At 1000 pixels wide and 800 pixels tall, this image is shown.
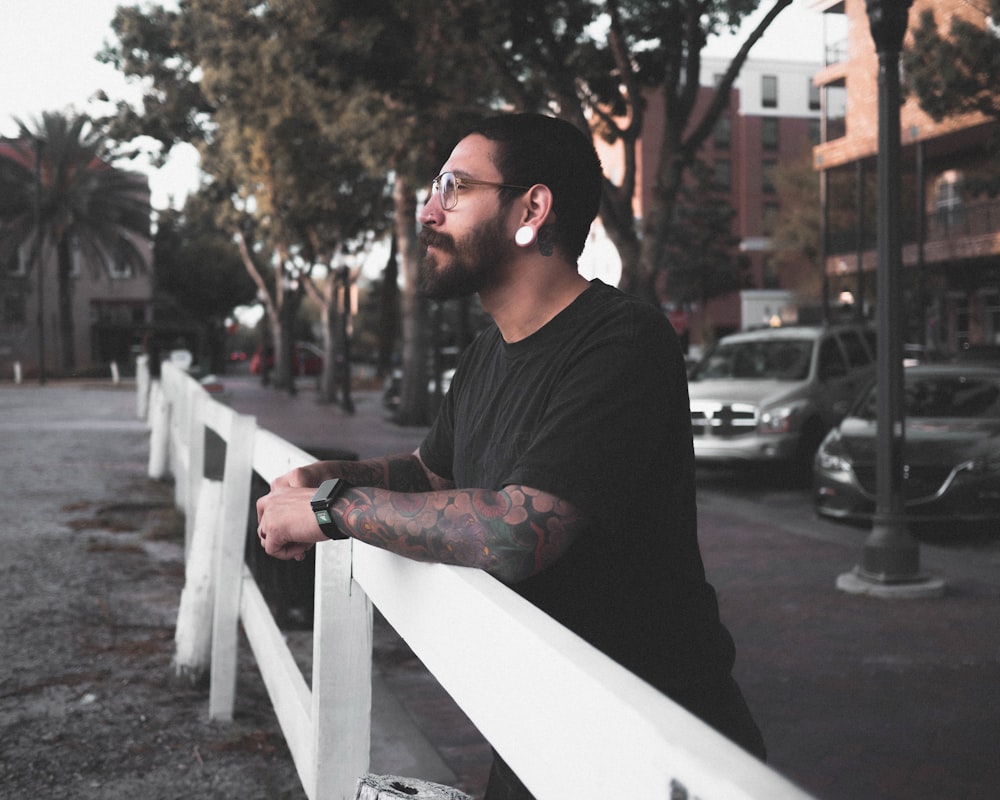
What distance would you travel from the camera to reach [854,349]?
14.5m

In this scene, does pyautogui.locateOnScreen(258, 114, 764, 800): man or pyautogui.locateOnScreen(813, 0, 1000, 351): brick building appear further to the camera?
pyautogui.locateOnScreen(813, 0, 1000, 351): brick building

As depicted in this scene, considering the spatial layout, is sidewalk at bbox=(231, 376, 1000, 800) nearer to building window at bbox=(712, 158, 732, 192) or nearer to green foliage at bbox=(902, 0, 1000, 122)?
green foliage at bbox=(902, 0, 1000, 122)

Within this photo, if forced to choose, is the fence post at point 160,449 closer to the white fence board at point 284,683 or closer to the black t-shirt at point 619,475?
the white fence board at point 284,683

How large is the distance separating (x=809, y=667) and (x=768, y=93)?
226 feet

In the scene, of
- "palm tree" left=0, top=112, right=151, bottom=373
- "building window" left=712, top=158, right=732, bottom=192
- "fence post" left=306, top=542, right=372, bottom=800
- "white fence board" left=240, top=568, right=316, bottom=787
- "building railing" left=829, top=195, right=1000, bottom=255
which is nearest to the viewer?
"fence post" left=306, top=542, right=372, bottom=800

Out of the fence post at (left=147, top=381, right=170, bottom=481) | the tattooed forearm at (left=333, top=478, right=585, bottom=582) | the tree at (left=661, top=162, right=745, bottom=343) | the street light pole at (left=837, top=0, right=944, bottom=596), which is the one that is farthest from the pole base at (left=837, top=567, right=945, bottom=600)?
the tree at (left=661, top=162, right=745, bottom=343)

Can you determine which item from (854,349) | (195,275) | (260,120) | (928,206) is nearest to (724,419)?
(854,349)

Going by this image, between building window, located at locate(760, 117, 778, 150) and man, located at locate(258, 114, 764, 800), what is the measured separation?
72734mm

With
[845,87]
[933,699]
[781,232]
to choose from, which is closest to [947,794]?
[933,699]

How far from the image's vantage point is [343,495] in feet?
7.14

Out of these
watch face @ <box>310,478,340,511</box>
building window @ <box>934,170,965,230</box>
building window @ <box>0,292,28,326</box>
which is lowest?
watch face @ <box>310,478,340,511</box>

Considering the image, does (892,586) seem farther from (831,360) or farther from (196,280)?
(196,280)

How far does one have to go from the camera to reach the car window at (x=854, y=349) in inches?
567

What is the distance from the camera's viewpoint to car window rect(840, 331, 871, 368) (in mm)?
14391
